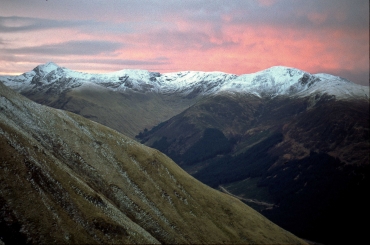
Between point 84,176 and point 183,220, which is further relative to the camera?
point 183,220

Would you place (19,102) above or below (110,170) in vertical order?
above

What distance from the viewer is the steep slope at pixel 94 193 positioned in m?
80.5

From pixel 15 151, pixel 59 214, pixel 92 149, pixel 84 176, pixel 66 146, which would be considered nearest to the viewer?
pixel 59 214

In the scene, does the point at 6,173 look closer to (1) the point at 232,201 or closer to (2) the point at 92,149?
(2) the point at 92,149

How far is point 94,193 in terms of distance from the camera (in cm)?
9850

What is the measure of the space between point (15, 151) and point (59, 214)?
2312 cm

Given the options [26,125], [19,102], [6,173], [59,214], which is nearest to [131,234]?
[59,214]

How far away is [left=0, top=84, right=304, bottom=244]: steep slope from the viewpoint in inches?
3169

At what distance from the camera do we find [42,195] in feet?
277

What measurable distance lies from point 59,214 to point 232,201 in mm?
93307

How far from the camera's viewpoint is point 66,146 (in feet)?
392

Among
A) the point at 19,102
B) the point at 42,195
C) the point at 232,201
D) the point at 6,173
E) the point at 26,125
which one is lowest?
the point at 232,201

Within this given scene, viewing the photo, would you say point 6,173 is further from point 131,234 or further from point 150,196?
point 150,196

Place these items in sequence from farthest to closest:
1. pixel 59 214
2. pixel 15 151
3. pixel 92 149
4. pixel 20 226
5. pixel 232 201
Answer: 1. pixel 232 201
2. pixel 92 149
3. pixel 15 151
4. pixel 59 214
5. pixel 20 226
